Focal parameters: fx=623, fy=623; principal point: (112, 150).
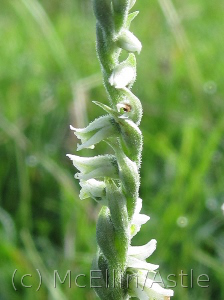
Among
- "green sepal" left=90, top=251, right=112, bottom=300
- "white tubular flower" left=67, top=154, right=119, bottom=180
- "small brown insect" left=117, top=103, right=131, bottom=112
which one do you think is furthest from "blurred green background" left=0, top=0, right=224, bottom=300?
"small brown insect" left=117, top=103, right=131, bottom=112

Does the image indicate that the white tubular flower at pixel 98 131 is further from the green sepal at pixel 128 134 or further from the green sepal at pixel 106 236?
the green sepal at pixel 106 236

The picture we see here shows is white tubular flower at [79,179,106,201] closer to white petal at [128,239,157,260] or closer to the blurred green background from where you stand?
white petal at [128,239,157,260]

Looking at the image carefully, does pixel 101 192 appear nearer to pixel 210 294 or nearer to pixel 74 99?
pixel 210 294

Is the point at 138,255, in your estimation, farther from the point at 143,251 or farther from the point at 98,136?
the point at 98,136

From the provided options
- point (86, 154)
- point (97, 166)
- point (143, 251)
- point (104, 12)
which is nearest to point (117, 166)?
point (97, 166)

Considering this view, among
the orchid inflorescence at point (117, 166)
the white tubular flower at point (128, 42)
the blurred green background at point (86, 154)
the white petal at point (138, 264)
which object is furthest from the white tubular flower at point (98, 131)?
the blurred green background at point (86, 154)

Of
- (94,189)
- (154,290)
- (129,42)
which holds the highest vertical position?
(129,42)
